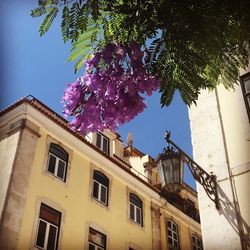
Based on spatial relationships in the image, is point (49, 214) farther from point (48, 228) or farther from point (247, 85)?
point (247, 85)

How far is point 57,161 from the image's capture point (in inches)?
759

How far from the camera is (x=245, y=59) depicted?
303cm

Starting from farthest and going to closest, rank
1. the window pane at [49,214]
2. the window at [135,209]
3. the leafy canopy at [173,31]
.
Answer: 1. the window at [135,209]
2. the window pane at [49,214]
3. the leafy canopy at [173,31]

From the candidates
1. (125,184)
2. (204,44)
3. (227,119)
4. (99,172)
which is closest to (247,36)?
(204,44)

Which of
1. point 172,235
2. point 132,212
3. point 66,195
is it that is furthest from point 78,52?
point 172,235

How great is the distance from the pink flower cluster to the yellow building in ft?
43.4

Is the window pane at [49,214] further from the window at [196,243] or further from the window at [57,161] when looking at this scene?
the window at [196,243]

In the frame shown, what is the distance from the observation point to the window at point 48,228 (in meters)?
16.6

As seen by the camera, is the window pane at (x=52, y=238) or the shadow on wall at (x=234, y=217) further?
the window pane at (x=52, y=238)

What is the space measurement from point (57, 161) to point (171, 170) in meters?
13.0

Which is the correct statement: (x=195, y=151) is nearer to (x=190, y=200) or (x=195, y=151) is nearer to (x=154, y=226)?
(x=154, y=226)

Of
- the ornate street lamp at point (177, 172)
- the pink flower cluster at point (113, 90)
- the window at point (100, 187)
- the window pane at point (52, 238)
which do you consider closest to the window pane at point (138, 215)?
the window at point (100, 187)

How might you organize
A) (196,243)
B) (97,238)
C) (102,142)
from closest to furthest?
(97,238) → (102,142) → (196,243)

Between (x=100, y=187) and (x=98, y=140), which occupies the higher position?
(x=98, y=140)
